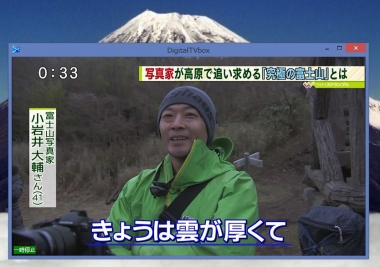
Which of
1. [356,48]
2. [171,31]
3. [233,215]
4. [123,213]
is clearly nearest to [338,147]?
[356,48]

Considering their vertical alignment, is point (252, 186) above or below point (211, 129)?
below

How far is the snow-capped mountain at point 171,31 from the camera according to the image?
3.84 metres

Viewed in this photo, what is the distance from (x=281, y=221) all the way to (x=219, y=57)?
1246mm


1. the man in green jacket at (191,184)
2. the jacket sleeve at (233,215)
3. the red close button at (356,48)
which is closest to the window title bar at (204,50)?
the red close button at (356,48)

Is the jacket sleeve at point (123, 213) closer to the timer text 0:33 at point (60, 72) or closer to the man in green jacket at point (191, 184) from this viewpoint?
the man in green jacket at point (191, 184)

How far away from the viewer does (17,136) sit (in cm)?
388

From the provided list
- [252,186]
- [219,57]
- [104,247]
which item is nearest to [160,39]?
[219,57]

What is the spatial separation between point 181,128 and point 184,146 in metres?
0.13

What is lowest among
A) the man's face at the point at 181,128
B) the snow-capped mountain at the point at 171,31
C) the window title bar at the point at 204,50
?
the man's face at the point at 181,128

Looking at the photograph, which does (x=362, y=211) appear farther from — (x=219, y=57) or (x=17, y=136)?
(x=17, y=136)

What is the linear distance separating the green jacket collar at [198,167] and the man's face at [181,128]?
6cm

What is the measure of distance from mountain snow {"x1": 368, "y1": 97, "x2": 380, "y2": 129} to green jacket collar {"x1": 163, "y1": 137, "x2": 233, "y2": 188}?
1109 millimetres

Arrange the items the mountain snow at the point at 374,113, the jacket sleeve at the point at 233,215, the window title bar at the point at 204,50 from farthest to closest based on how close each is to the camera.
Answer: the mountain snow at the point at 374,113 < the window title bar at the point at 204,50 < the jacket sleeve at the point at 233,215

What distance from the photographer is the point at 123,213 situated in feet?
12.6
